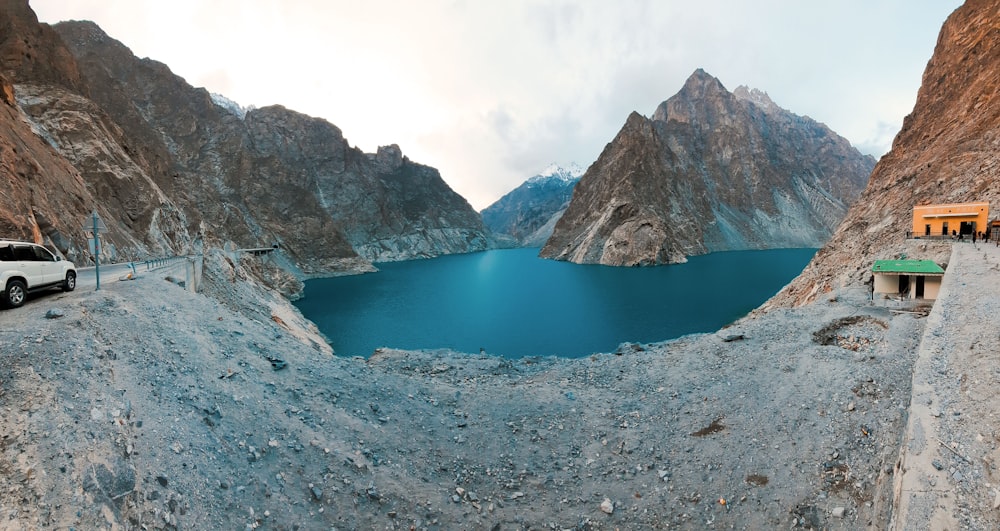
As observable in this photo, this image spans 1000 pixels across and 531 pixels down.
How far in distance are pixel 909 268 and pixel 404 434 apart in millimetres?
27651

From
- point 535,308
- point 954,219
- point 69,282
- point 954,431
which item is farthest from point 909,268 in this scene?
point 69,282

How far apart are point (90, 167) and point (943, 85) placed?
9110 cm

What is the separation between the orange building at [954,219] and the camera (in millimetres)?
30828

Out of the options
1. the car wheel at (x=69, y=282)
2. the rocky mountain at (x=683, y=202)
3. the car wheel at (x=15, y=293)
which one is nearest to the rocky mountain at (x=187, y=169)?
the car wheel at (x=69, y=282)

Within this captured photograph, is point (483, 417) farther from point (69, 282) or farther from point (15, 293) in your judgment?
point (69, 282)

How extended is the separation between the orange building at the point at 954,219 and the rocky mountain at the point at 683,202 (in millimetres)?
71340

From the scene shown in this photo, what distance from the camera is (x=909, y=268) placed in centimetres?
2362

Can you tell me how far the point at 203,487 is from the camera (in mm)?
8078

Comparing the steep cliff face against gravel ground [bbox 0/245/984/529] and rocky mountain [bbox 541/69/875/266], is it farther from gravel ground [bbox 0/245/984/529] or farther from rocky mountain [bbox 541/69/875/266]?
rocky mountain [bbox 541/69/875/266]

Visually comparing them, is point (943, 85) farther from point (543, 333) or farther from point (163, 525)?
point (163, 525)

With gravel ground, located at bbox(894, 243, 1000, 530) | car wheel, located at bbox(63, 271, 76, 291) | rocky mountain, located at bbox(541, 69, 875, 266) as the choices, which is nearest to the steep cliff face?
car wheel, located at bbox(63, 271, 76, 291)

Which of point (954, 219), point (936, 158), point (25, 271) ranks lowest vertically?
point (25, 271)

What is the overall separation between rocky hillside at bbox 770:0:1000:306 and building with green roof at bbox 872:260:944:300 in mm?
4488

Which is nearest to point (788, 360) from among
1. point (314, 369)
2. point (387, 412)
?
point (387, 412)
